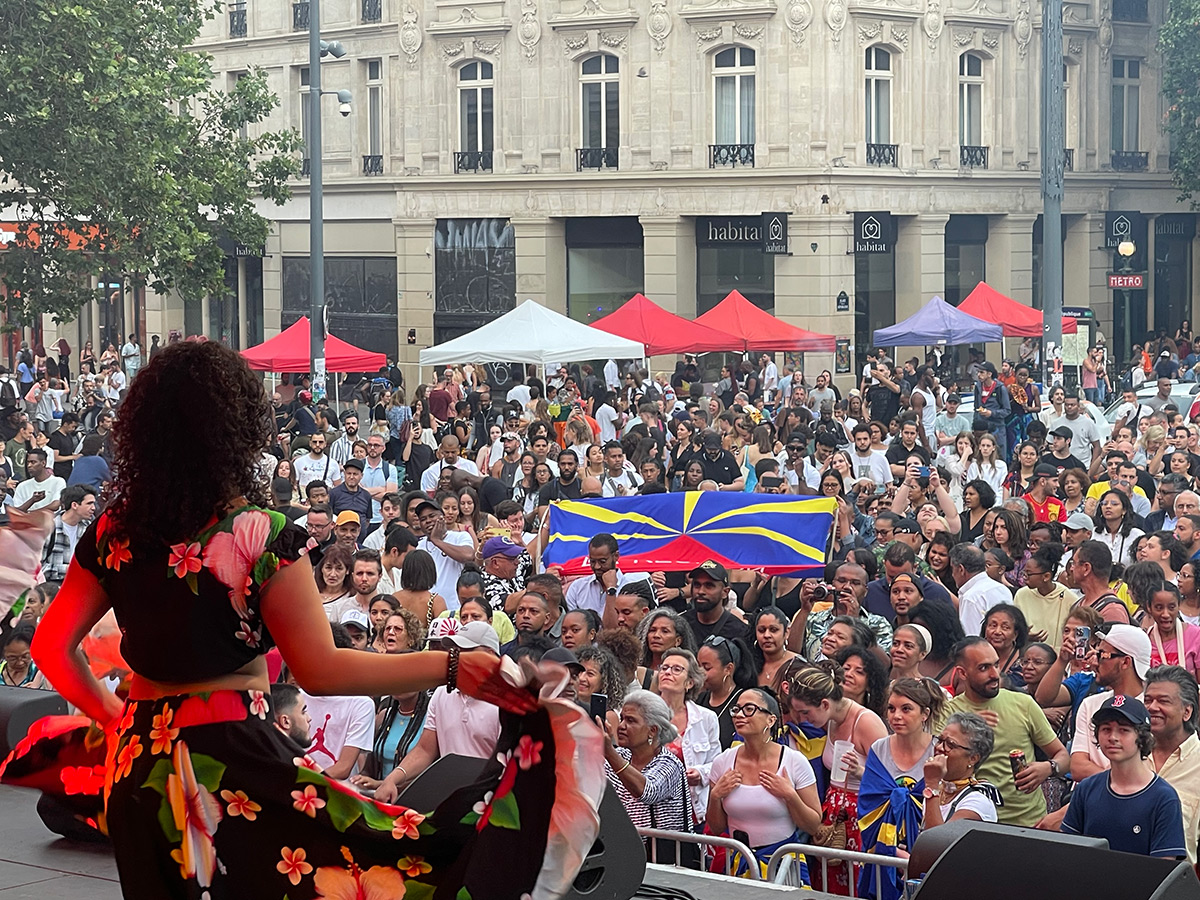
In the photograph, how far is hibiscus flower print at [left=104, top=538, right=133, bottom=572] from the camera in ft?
13.8

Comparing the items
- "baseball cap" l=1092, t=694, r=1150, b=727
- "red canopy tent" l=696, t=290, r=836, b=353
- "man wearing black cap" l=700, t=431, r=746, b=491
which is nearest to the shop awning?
"red canopy tent" l=696, t=290, r=836, b=353

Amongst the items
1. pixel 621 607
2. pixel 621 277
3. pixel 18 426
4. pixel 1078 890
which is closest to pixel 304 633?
pixel 1078 890

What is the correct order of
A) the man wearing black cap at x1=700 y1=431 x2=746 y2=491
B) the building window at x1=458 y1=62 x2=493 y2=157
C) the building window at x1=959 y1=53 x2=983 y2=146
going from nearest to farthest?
1. the man wearing black cap at x1=700 y1=431 x2=746 y2=491
2. the building window at x1=959 y1=53 x2=983 y2=146
3. the building window at x1=458 y1=62 x2=493 y2=157

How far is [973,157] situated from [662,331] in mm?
14666

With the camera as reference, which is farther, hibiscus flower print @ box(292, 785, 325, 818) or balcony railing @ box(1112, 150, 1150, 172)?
balcony railing @ box(1112, 150, 1150, 172)

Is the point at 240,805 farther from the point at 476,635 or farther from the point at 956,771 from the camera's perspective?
the point at 476,635

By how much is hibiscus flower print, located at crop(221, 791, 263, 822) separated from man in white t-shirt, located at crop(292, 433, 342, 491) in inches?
561

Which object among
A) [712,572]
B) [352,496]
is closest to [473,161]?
[352,496]

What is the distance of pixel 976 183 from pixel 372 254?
44.4ft

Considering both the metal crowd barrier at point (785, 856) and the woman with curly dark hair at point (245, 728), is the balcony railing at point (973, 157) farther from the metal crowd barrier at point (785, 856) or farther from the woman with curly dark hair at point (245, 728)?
the woman with curly dark hair at point (245, 728)

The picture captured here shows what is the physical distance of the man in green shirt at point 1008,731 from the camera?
8.02m

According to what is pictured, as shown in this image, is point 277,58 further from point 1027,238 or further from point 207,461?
point 207,461

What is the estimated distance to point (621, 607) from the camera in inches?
426

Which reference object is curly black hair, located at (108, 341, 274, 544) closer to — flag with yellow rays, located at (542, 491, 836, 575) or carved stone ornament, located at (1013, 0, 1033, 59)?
flag with yellow rays, located at (542, 491, 836, 575)
